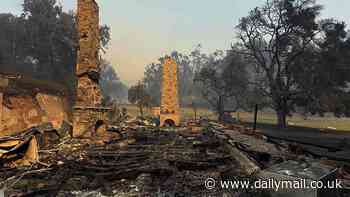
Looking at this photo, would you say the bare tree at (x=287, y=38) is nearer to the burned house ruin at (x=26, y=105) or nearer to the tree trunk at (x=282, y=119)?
the tree trunk at (x=282, y=119)

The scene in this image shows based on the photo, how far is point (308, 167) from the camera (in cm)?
380

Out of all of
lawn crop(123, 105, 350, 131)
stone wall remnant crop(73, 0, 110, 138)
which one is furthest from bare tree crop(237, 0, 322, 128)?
stone wall remnant crop(73, 0, 110, 138)

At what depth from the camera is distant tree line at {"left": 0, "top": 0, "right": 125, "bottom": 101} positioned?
35.5 meters

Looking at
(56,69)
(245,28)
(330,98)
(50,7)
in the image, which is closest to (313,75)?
(330,98)

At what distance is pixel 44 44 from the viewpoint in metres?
35.4

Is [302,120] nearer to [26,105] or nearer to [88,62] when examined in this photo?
[88,62]

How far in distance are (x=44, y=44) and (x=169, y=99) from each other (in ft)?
76.2

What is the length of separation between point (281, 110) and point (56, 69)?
113ft

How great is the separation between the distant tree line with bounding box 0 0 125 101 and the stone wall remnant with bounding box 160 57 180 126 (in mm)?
14316

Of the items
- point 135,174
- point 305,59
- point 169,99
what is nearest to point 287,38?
point 305,59

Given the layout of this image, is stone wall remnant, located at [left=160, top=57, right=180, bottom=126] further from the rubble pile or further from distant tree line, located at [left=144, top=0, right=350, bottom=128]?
the rubble pile

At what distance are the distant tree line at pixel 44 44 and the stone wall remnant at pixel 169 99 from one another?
14316 millimetres

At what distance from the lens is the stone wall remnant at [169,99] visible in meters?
28.8

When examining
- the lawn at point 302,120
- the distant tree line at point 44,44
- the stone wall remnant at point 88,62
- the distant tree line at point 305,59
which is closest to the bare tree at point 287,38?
the distant tree line at point 305,59
